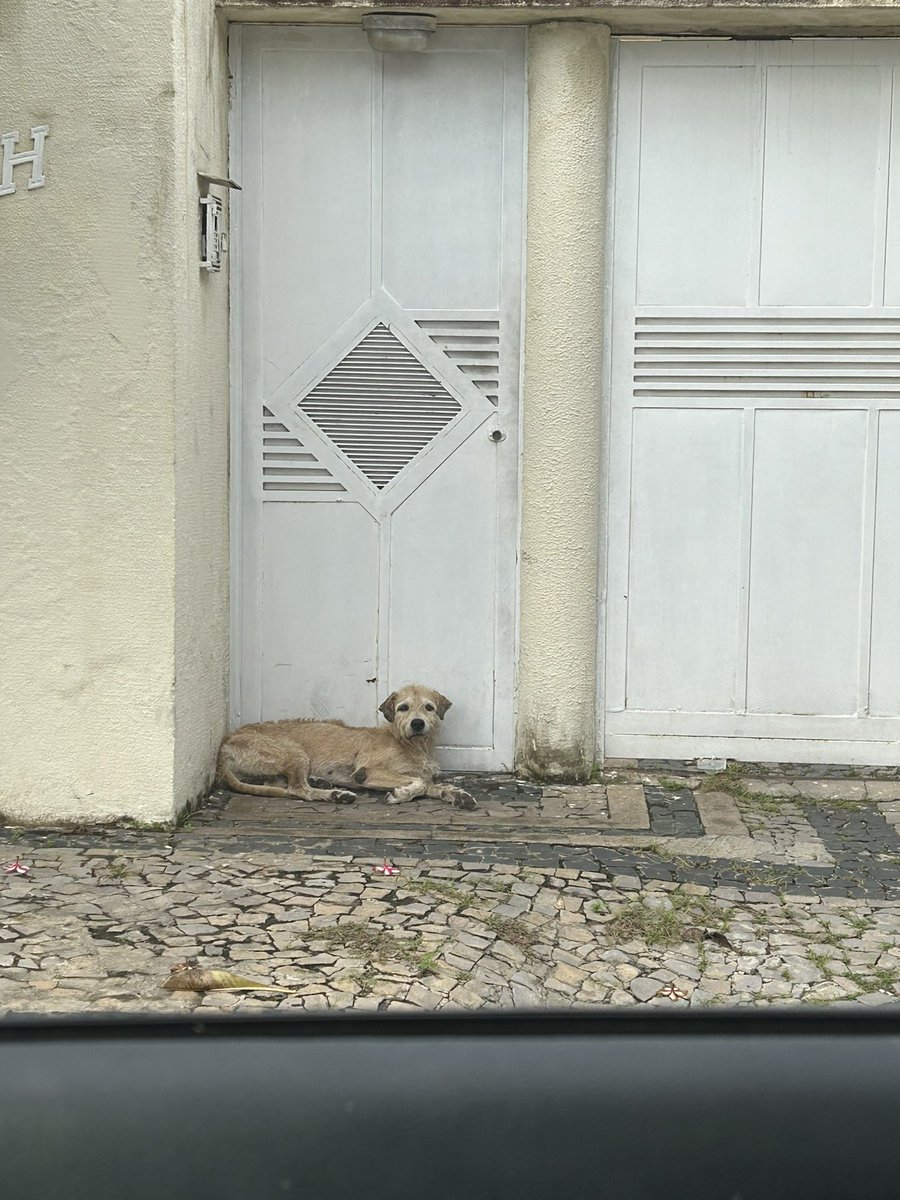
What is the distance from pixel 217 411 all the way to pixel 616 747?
2417mm

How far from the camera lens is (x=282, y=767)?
666cm

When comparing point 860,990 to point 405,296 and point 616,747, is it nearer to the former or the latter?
point 616,747

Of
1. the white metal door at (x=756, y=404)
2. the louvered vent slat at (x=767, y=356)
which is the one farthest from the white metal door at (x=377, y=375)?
the louvered vent slat at (x=767, y=356)

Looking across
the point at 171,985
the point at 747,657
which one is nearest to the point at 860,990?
the point at 171,985

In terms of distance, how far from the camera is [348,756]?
266 inches

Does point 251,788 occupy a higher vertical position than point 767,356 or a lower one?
lower

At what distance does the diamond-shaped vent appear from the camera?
276 inches

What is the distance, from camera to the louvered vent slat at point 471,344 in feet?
22.8

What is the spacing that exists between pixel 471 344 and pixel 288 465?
3.34 ft

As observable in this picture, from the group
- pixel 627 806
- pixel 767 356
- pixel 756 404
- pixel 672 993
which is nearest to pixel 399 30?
pixel 767 356

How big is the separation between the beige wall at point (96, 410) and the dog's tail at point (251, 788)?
22.5 inches

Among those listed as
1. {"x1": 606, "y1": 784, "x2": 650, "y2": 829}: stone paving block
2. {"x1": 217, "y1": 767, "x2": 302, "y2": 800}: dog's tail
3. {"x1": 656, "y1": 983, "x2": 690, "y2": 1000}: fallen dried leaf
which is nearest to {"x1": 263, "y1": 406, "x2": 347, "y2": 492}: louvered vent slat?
{"x1": 217, "y1": 767, "x2": 302, "y2": 800}: dog's tail

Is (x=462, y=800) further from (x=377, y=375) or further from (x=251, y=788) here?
(x=377, y=375)

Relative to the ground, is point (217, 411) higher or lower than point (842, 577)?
higher
